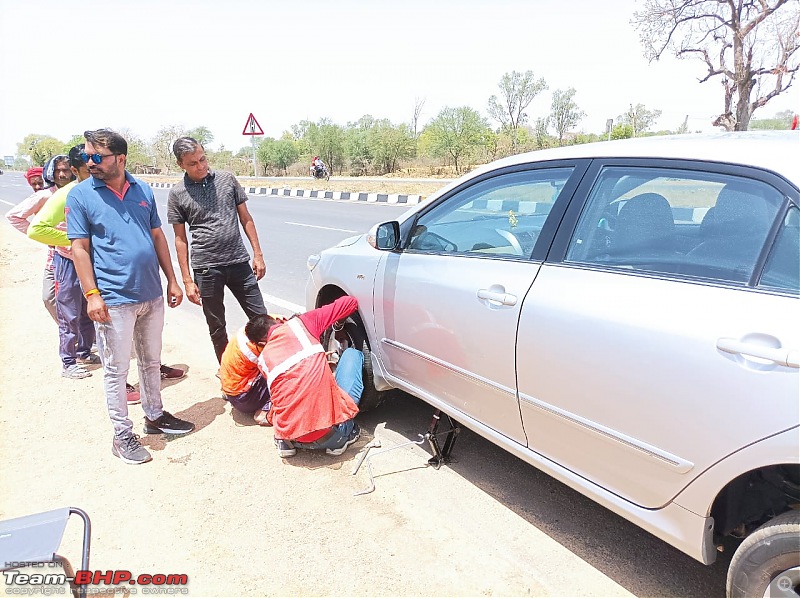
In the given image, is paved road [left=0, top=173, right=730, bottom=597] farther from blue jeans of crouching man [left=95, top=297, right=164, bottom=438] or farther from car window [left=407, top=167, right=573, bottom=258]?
blue jeans of crouching man [left=95, top=297, right=164, bottom=438]

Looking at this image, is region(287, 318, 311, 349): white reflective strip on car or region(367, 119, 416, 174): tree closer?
region(287, 318, 311, 349): white reflective strip on car

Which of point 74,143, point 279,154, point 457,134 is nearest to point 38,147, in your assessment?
point 279,154

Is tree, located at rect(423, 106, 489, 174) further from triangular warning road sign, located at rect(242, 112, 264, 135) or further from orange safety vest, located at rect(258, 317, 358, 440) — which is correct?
orange safety vest, located at rect(258, 317, 358, 440)

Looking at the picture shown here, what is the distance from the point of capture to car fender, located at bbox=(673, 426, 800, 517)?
4.97 ft

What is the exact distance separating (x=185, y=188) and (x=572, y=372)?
122 inches

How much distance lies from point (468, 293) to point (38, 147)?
113 metres

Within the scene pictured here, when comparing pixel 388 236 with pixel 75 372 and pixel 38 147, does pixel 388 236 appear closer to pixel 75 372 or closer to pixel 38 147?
pixel 75 372

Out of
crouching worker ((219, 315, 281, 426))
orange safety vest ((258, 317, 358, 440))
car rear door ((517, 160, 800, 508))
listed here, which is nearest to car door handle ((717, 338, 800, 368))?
car rear door ((517, 160, 800, 508))

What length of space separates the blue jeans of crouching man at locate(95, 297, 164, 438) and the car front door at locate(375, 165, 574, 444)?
146 centimetres

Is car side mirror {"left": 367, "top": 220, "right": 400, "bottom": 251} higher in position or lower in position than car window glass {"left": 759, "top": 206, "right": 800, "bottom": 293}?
lower

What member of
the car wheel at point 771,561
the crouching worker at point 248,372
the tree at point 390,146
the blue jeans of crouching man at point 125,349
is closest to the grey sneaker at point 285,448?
the crouching worker at point 248,372

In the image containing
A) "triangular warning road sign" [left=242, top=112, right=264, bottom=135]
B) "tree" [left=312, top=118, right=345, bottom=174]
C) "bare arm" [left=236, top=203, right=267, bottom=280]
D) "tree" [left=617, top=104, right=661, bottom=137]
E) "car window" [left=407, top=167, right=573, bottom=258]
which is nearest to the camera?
"car window" [left=407, top=167, right=573, bottom=258]

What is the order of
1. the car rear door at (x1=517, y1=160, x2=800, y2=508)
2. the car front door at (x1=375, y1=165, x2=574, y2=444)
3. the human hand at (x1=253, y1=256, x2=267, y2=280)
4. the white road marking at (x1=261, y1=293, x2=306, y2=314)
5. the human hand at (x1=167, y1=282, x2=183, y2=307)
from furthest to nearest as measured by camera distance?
the white road marking at (x1=261, y1=293, x2=306, y2=314), the human hand at (x1=253, y1=256, x2=267, y2=280), the human hand at (x1=167, y1=282, x2=183, y2=307), the car front door at (x1=375, y1=165, x2=574, y2=444), the car rear door at (x1=517, y1=160, x2=800, y2=508)

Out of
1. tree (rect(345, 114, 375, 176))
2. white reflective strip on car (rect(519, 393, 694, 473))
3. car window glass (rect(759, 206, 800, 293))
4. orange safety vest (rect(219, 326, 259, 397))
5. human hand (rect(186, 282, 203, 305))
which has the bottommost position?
orange safety vest (rect(219, 326, 259, 397))
